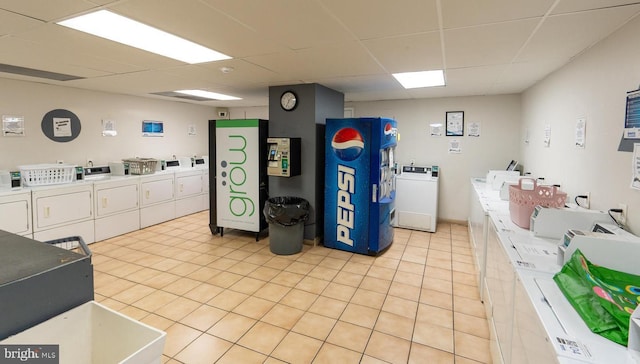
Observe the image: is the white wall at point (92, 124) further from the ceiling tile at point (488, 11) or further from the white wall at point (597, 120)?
the white wall at point (597, 120)

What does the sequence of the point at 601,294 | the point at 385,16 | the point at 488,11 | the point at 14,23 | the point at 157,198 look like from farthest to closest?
the point at 157,198, the point at 14,23, the point at 385,16, the point at 488,11, the point at 601,294

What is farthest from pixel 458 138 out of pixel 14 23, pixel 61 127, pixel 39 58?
pixel 61 127

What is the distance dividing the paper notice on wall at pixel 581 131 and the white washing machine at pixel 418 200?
2745 millimetres

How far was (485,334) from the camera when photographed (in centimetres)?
259

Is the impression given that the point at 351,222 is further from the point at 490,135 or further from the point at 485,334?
the point at 490,135

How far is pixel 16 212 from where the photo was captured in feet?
12.9

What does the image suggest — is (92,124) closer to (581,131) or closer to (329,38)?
(329,38)

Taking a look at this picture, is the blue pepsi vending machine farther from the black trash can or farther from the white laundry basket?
the white laundry basket

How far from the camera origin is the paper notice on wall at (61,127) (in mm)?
4828

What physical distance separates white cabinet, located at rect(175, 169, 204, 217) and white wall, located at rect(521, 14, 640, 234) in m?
6.15

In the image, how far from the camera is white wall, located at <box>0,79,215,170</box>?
4.43 metres

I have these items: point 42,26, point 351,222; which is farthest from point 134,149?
point 351,222

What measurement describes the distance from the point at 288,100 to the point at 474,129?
3492mm

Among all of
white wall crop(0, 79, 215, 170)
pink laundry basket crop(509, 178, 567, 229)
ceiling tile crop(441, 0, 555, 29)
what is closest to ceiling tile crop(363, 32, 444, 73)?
ceiling tile crop(441, 0, 555, 29)
